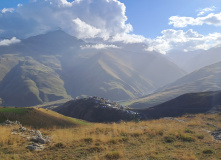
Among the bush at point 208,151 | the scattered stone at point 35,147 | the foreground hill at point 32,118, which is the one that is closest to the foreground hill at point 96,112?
the foreground hill at point 32,118

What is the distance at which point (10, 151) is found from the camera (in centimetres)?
1259

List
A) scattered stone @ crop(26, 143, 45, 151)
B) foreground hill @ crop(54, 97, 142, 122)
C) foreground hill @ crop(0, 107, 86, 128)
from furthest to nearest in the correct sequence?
1. foreground hill @ crop(54, 97, 142, 122)
2. foreground hill @ crop(0, 107, 86, 128)
3. scattered stone @ crop(26, 143, 45, 151)

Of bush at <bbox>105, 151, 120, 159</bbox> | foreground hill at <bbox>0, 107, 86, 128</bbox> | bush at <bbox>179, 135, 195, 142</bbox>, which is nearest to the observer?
bush at <bbox>105, 151, 120, 159</bbox>

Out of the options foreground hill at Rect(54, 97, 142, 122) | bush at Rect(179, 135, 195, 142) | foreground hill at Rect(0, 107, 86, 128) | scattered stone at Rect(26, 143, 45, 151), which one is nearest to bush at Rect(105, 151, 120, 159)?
scattered stone at Rect(26, 143, 45, 151)

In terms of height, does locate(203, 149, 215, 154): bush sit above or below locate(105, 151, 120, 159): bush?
below

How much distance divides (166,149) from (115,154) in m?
4.24

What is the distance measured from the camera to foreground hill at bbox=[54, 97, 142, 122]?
114 meters

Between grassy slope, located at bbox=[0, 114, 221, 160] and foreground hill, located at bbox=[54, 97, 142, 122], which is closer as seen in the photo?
grassy slope, located at bbox=[0, 114, 221, 160]

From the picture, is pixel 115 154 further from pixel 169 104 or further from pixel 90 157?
pixel 169 104

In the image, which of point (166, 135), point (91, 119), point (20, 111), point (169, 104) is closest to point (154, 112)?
point (169, 104)

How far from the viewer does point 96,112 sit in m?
125

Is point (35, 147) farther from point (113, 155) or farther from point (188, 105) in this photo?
point (188, 105)

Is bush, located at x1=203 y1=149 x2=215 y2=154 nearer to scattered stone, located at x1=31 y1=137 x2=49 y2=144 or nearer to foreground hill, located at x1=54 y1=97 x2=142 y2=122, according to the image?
scattered stone, located at x1=31 y1=137 x2=49 y2=144

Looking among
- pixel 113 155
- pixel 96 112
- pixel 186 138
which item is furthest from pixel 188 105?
pixel 113 155
